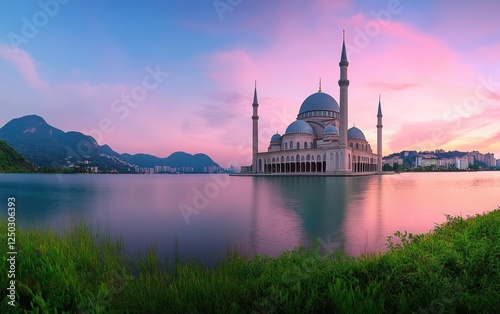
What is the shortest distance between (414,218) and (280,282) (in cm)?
1334

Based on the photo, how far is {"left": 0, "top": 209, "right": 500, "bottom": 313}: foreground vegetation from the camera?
404 cm

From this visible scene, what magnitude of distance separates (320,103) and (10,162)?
130m

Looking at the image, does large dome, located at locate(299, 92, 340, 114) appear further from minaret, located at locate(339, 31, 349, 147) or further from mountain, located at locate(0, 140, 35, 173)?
mountain, located at locate(0, 140, 35, 173)

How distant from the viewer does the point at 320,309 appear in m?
4.10

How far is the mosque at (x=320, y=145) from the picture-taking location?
246ft

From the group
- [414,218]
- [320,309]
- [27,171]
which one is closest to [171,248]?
[320,309]

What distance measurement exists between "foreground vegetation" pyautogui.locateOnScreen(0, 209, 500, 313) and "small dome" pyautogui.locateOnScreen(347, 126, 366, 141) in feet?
311

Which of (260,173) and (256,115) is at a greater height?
(256,115)

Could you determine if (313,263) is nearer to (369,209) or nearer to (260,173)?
(369,209)

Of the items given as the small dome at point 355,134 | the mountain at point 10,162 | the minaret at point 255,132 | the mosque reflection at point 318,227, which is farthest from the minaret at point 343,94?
the mountain at point 10,162

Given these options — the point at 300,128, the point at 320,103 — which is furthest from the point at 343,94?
the point at 320,103

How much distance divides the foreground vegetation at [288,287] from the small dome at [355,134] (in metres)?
94.9

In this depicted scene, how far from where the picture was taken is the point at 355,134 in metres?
96.9

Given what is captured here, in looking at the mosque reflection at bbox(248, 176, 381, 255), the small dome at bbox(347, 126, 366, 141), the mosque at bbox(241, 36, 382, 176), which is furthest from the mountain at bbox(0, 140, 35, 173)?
the mosque reflection at bbox(248, 176, 381, 255)
